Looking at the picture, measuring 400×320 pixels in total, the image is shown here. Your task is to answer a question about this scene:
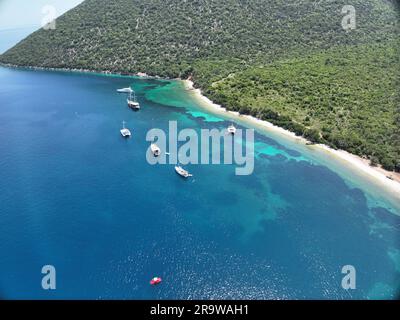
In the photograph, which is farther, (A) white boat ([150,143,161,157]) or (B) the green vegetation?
(B) the green vegetation

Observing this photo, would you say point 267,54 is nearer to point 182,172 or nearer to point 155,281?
point 182,172

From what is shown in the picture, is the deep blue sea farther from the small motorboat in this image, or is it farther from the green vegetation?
the green vegetation

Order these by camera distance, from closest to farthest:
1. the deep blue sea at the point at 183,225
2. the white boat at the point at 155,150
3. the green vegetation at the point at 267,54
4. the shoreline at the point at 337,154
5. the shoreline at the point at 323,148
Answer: the deep blue sea at the point at 183,225, the shoreline at the point at 337,154, the shoreline at the point at 323,148, the white boat at the point at 155,150, the green vegetation at the point at 267,54

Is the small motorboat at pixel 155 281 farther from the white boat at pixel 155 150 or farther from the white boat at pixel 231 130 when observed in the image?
the white boat at pixel 231 130

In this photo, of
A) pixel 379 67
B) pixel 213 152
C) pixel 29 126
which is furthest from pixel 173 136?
pixel 379 67

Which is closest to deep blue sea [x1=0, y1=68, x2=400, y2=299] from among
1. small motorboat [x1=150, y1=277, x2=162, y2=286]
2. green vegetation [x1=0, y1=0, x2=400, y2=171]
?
small motorboat [x1=150, y1=277, x2=162, y2=286]

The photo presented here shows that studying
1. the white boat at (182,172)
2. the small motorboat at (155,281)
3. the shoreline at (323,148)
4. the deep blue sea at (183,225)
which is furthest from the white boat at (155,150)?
the small motorboat at (155,281)
